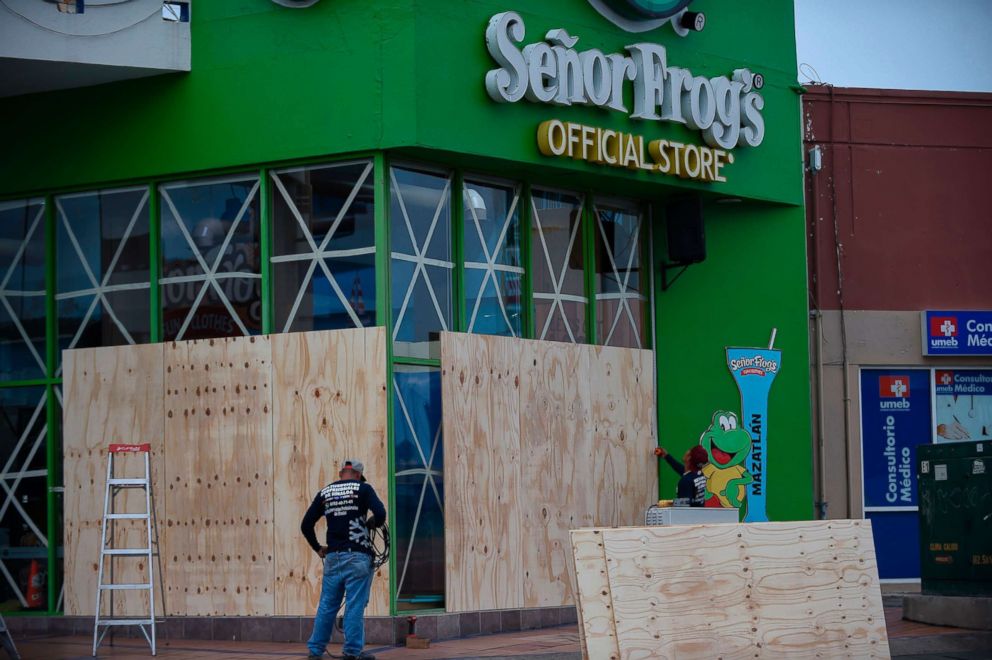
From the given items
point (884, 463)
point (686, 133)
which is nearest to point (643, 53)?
point (686, 133)

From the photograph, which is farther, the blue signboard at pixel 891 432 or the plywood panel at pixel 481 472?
the blue signboard at pixel 891 432

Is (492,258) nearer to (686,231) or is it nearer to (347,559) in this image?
(686,231)

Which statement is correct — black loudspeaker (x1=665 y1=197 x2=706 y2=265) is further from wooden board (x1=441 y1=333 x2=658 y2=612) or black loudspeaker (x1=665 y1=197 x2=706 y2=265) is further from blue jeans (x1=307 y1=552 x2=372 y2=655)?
blue jeans (x1=307 y1=552 x2=372 y2=655)

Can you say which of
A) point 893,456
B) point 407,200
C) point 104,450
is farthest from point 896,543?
point 104,450

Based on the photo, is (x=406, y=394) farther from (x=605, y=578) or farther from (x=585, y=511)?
(x=605, y=578)

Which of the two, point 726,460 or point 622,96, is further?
point 726,460

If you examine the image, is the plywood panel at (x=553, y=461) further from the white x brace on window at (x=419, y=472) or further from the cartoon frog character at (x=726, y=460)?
the cartoon frog character at (x=726, y=460)

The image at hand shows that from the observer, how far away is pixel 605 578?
40.5ft

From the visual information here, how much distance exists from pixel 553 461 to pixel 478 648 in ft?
9.98

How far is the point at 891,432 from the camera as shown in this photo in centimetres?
2130

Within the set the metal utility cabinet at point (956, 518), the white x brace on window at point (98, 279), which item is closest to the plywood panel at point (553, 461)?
the metal utility cabinet at point (956, 518)

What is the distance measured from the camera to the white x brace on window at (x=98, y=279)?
1734 centimetres

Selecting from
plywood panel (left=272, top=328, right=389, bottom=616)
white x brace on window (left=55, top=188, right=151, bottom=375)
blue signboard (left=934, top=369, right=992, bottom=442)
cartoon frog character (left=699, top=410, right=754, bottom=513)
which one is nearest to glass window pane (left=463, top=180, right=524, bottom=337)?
plywood panel (left=272, top=328, right=389, bottom=616)

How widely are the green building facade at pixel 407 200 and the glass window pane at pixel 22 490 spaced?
27 millimetres
